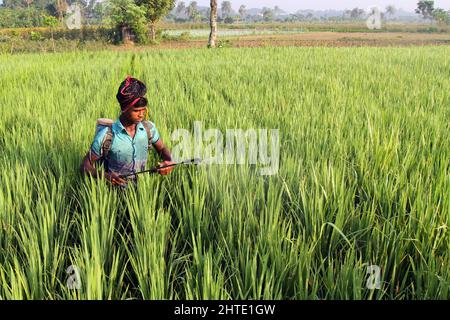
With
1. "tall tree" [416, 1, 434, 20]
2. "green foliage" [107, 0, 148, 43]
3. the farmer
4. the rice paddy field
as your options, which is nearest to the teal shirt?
the farmer

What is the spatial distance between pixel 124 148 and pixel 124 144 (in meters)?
0.02

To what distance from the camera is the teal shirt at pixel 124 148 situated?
143 centimetres

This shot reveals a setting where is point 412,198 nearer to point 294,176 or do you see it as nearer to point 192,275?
point 294,176

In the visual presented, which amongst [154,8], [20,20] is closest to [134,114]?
[154,8]

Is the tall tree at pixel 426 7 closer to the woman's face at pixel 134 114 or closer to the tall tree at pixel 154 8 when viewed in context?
the tall tree at pixel 154 8

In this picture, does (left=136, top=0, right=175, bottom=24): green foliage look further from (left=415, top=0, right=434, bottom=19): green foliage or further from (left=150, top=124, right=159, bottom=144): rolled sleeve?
(left=415, top=0, right=434, bottom=19): green foliage

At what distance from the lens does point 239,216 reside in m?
1.24

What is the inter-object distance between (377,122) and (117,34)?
73.2 ft

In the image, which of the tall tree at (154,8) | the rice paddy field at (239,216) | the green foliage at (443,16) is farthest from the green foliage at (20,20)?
the green foliage at (443,16)

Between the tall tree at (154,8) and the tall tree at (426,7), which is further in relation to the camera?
the tall tree at (426,7)

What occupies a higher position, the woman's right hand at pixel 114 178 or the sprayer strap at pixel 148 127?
the sprayer strap at pixel 148 127

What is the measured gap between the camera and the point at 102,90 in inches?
169

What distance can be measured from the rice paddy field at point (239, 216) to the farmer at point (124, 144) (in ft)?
0.33
